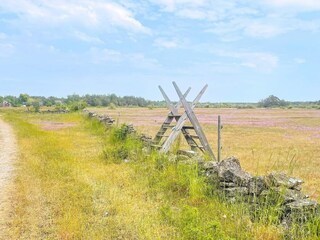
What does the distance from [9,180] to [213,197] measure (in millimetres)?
6162

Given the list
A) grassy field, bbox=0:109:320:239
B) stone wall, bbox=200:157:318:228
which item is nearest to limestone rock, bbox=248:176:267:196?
stone wall, bbox=200:157:318:228

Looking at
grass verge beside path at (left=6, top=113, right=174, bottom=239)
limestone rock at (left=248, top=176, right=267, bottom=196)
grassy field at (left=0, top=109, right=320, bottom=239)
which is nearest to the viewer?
grassy field at (left=0, top=109, right=320, bottom=239)

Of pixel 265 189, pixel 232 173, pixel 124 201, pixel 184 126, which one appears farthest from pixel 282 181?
pixel 184 126

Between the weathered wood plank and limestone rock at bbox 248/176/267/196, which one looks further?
the weathered wood plank

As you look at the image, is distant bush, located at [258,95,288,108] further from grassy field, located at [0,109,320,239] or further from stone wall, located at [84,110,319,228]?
stone wall, located at [84,110,319,228]

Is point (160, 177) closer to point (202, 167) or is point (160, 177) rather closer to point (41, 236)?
point (202, 167)

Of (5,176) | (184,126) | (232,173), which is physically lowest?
(5,176)

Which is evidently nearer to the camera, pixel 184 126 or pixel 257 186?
pixel 257 186

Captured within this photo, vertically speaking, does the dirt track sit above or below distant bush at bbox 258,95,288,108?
below

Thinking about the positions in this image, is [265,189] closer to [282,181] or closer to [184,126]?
[282,181]

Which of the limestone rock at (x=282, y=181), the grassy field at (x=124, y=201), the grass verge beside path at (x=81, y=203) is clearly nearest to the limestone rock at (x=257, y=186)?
the limestone rock at (x=282, y=181)

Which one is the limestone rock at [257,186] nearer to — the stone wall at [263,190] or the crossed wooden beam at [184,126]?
the stone wall at [263,190]

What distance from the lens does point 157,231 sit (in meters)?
6.11

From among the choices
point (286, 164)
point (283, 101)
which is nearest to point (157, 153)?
Answer: point (286, 164)
